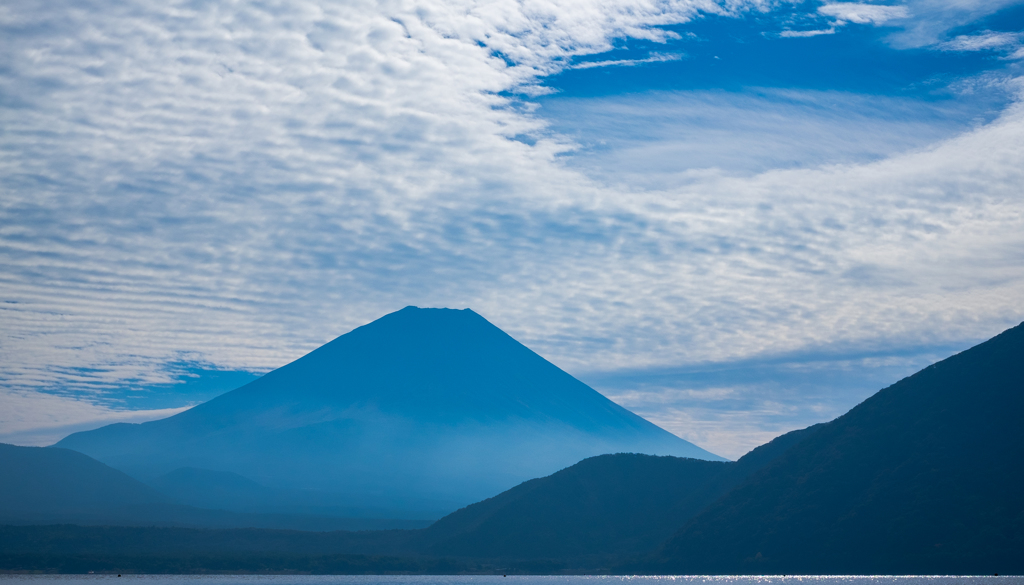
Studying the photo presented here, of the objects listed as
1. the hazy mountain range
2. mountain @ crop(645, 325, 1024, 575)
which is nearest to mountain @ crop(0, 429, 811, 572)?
the hazy mountain range

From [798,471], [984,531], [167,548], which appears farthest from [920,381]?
[167,548]

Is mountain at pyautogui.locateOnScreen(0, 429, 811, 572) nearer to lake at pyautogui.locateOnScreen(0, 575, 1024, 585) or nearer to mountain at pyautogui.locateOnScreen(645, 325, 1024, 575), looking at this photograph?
lake at pyautogui.locateOnScreen(0, 575, 1024, 585)

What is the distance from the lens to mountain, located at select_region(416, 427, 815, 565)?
549 ft

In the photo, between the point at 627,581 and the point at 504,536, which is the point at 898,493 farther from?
the point at 504,536

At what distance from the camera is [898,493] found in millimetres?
127438

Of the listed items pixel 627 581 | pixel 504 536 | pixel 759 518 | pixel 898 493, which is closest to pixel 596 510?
pixel 504 536

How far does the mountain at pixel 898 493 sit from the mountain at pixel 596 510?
17525mm

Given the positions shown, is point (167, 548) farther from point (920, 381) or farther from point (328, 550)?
point (920, 381)

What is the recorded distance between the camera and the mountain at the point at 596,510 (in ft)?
549

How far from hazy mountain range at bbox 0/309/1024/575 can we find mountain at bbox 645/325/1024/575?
23 centimetres

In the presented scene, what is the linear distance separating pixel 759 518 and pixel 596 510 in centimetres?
4457

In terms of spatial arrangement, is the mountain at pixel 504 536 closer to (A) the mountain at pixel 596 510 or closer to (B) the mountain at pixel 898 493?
(A) the mountain at pixel 596 510

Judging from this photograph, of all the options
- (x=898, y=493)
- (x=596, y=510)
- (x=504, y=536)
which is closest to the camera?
(x=898, y=493)

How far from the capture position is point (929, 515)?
398 feet
